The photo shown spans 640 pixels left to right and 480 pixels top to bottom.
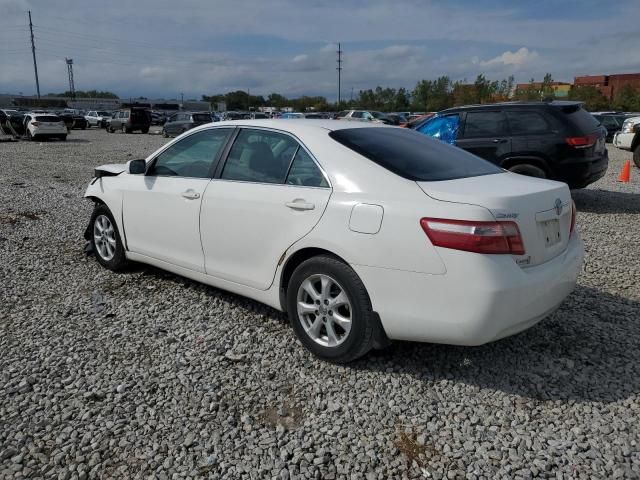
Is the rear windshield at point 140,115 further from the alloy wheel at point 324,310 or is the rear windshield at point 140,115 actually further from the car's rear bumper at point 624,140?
the alloy wheel at point 324,310

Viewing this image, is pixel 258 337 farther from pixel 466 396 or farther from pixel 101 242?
pixel 101 242

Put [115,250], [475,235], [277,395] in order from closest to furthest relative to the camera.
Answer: [475,235]
[277,395]
[115,250]

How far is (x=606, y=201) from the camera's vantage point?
389 inches

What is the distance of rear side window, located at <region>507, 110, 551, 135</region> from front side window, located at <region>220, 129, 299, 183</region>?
6011 millimetres

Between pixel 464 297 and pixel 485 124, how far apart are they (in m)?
6.91

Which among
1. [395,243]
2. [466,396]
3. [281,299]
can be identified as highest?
[395,243]

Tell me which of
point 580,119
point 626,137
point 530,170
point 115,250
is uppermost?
point 580,119

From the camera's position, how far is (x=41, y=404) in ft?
10.2

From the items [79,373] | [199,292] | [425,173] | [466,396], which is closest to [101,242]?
[199,292]

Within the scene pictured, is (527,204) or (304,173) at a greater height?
(304,173)

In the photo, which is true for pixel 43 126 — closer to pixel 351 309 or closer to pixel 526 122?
pixel 526 122

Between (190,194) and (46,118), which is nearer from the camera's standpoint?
(190,194)

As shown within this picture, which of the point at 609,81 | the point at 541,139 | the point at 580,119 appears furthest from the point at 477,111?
the point at 609,81

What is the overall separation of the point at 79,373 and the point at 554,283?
3047 millimetres
